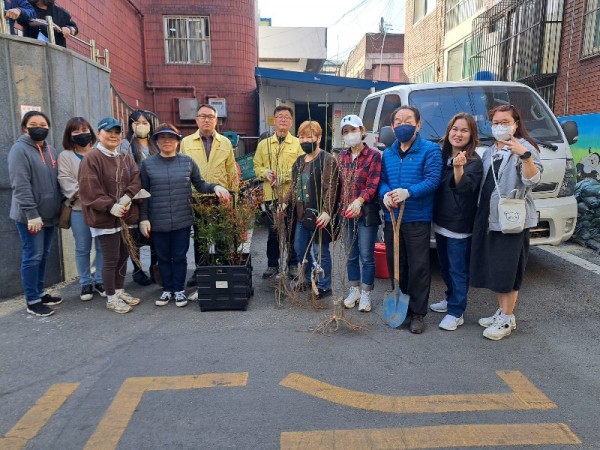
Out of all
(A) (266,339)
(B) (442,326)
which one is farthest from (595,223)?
(A) (266,339)

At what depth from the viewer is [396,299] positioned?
4.05 metres

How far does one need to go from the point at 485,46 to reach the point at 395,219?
1156 centimetres

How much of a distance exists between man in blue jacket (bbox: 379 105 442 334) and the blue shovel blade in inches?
3.0

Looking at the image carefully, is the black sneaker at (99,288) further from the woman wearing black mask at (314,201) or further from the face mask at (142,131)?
the woman wearing black mask at (314,201)

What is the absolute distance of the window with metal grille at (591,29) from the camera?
8812mm

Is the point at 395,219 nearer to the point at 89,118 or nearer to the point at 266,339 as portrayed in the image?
the point at 266,339

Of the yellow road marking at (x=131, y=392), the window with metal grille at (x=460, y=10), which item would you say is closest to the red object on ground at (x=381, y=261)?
the yellow road marking at (x=131, y=392)

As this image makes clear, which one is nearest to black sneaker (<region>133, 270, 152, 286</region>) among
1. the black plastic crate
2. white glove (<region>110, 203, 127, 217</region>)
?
the black plastic crate

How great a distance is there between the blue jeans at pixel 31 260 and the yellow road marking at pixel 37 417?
5.12 feet

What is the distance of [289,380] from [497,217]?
200 cm

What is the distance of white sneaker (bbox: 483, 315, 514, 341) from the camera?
378cm

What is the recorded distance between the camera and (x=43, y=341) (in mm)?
3852

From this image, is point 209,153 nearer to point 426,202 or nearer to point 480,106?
point 426,202

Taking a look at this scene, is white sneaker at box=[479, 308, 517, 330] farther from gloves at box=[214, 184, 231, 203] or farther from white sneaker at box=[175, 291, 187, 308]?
white sneaker at box=[175, 291, 187, 308]
